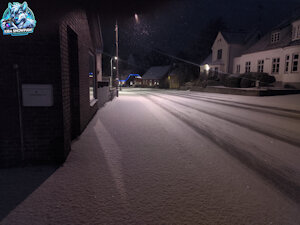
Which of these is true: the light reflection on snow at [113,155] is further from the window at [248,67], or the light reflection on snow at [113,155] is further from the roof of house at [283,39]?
the window at [248,67]

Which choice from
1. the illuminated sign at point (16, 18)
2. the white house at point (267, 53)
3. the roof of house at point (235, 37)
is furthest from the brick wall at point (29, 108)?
the roof of house at point (235, 37)

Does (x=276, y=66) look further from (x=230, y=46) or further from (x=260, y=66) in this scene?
(x=230, y=46)

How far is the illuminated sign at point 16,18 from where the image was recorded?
150 inches

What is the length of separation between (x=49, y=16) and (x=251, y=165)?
5020 millimetres

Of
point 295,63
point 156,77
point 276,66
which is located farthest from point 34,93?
point 156,77

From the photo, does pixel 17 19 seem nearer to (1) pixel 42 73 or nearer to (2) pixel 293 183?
(1) pixel 42 73

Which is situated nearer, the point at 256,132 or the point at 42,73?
the point at 42,73

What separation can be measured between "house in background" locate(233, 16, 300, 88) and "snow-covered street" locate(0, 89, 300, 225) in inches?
815

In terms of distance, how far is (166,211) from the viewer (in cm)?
277

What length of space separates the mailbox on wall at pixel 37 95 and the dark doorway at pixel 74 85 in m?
2.03

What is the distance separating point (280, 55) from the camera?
24938 millimetres

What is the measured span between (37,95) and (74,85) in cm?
214

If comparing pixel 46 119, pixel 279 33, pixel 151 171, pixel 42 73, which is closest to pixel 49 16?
pixel 42 73

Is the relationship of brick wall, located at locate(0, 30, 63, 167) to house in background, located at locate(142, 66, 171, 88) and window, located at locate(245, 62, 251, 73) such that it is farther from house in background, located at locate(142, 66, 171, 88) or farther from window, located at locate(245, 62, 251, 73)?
house in background, located at locate(142, 66, 171, 88)
